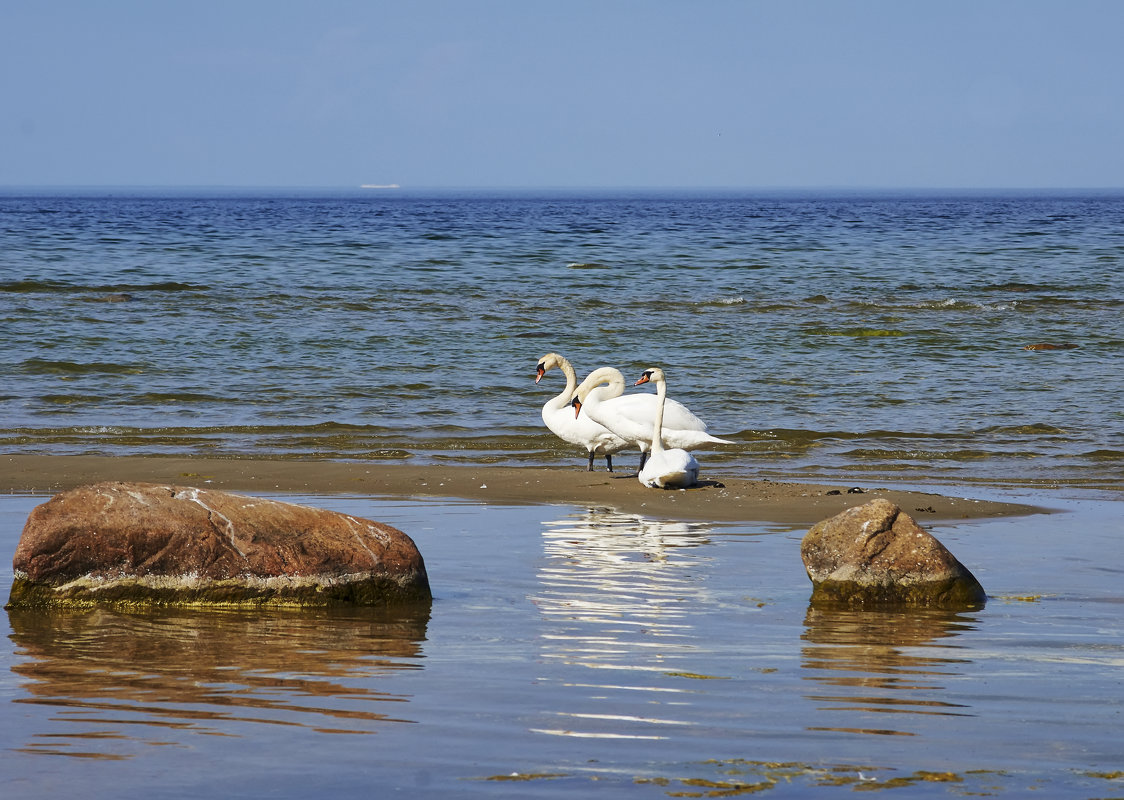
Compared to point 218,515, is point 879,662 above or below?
below

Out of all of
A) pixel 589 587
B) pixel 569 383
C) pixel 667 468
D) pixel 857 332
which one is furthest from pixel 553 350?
pixel 589 587

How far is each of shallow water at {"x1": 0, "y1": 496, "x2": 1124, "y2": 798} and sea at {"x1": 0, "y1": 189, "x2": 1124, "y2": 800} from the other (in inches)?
0.6

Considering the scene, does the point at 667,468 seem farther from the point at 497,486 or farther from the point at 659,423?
the point at 497,486

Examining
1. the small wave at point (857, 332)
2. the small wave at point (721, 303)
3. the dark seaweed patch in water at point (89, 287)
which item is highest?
the small wave at point (721, 303)

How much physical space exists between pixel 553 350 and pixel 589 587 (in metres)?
12.3

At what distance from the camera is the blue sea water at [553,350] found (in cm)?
1177

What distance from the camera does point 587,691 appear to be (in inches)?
170

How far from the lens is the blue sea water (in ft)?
38.6

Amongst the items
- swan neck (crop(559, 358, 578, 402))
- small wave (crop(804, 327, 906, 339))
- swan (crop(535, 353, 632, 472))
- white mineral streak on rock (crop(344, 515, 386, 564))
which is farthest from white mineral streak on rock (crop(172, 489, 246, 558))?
small wave (crop(804, 327, 906, 339))

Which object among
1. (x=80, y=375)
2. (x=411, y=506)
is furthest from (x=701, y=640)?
(x=80, y=375)

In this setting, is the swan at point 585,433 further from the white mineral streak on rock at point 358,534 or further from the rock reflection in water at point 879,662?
the rock reflection in water at point 879,662

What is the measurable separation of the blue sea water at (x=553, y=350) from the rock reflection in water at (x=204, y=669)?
221 inches

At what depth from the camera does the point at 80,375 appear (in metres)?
15.8

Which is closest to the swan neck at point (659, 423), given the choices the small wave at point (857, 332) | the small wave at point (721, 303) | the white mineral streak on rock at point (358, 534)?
the white mineral streak on rock at point (358, 534)
